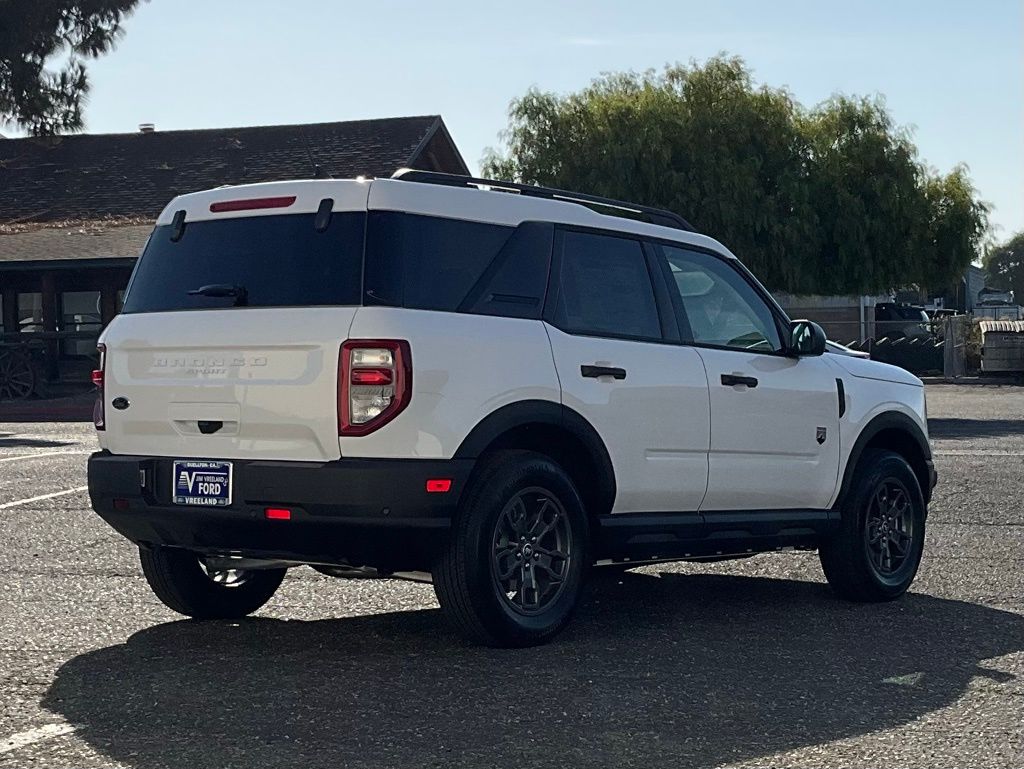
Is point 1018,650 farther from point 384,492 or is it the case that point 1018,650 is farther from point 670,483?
point 384,492

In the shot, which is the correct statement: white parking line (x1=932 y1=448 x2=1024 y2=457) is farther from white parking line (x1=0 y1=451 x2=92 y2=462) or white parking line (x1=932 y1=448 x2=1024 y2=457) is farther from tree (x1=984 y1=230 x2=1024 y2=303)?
tree (x1=984 y1=230 x2=1024 y2=303)

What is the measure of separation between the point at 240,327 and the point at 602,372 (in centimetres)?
165

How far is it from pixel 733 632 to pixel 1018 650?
1280mm

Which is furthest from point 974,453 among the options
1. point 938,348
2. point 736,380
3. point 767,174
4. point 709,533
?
point 938,348

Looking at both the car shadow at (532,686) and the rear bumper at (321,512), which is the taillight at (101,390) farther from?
the car shadow at (532,686)

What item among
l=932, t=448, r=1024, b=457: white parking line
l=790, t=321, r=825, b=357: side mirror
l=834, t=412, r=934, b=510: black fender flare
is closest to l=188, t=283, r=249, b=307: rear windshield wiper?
l=790, t=321, r=825, b=357: side mirror

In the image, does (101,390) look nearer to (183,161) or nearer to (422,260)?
(422,260)

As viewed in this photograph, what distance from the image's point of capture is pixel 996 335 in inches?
1532

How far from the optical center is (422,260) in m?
6.75

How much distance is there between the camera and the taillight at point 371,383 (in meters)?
6.43

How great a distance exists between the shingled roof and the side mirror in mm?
28676

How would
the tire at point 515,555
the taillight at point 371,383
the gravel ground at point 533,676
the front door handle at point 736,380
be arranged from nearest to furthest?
the gravel ground at point 533,676
the taillight at point 371,383
the tire at point 515,555
the front door handle at point 736,380

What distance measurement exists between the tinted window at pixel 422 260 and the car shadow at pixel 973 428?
15373 mm

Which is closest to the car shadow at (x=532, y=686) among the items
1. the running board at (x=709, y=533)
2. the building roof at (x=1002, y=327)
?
the running board at (x=709, y=533)
